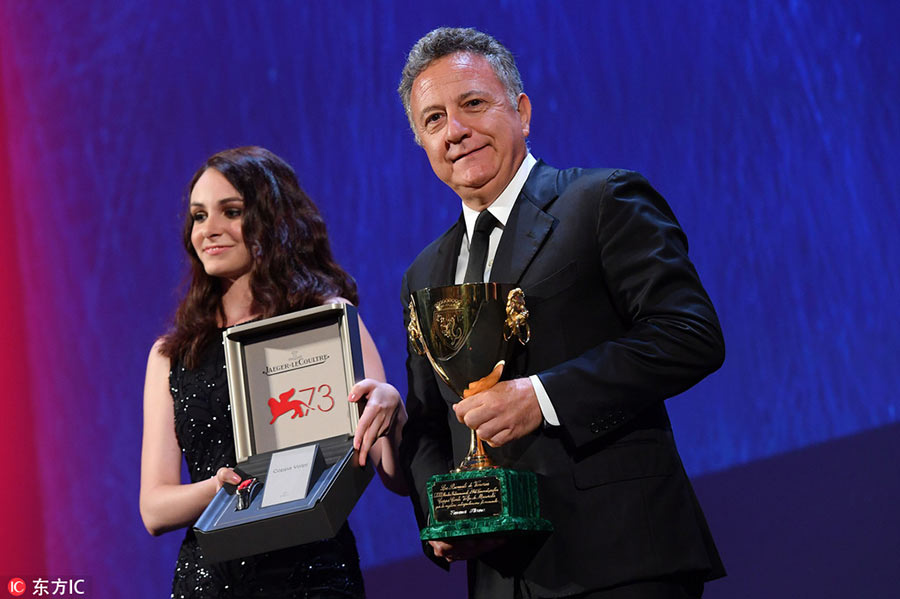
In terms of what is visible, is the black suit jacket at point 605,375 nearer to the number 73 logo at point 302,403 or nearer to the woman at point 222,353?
the number 73 logo at point 302,403

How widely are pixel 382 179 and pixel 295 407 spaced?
46.8 inches

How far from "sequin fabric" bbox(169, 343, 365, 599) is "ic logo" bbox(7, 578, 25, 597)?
1.25 metres

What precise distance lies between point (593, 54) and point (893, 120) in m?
0.86

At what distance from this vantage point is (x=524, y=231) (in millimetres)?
1564

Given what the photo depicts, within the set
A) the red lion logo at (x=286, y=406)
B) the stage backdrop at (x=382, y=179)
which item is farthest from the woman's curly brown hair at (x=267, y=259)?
the red lion logo at (x=286, y=406)

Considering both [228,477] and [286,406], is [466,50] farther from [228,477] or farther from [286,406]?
[228,477]

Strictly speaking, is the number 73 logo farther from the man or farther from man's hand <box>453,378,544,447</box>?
man's hand <box>453,378,544,447</box>

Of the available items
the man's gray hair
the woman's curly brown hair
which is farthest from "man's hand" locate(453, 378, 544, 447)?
the woman's curly brown hair

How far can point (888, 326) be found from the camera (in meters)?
2.64

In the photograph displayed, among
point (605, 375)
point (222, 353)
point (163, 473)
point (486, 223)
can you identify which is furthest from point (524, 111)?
point (163, 473)

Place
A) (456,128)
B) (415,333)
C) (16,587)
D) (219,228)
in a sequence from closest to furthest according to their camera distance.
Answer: (415,333), (456,128), (219,228), (16,587)

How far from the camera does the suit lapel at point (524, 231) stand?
153 centimetres

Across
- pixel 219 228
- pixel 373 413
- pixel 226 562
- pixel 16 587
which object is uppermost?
pixel 219 228

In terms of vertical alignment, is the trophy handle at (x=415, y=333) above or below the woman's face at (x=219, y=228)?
below
